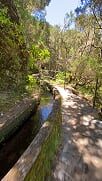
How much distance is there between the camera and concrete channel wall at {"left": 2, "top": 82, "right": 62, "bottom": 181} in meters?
3.63

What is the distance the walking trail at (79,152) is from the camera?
4730 mm

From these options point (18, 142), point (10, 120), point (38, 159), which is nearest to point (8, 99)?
point (18, 142)

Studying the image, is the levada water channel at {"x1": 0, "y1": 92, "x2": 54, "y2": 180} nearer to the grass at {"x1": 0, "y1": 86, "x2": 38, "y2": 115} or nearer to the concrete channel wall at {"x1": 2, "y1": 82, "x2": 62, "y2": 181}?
the grass at {"x1": 0, "y1": 86, "x2": 38, "y2": 115}

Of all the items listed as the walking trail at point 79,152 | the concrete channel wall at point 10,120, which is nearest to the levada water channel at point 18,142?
the concrete channel wall at point 10,120

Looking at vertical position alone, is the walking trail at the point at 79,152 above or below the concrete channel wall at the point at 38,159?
below

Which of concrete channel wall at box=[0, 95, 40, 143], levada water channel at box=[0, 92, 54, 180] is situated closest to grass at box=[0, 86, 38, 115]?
concrete channel wall at box=[0, 95, 40, 143]

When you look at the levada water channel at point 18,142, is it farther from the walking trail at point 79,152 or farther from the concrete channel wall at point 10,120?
the walking trail at point 79,152

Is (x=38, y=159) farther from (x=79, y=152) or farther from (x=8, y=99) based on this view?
(x=8, y=99)

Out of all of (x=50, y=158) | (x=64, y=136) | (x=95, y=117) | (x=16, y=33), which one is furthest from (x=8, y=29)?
(x=50, y=158)

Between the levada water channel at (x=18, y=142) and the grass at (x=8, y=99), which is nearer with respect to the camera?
the levada water channel at (x=18, y=142)

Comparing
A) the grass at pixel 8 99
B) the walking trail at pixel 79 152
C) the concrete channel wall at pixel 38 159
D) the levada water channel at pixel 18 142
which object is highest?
the concrete channel wall at pixel 38 159

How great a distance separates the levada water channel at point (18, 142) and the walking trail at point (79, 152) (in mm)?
1875

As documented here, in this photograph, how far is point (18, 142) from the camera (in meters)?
9.20

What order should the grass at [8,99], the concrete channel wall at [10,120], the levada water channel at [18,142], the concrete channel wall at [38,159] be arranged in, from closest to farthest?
1. the concrete channel wall at [38,159]
2. the levada water channel at [18,142]
3. the concrete channel wall at [10,120]
4. the grass at [8,99]
